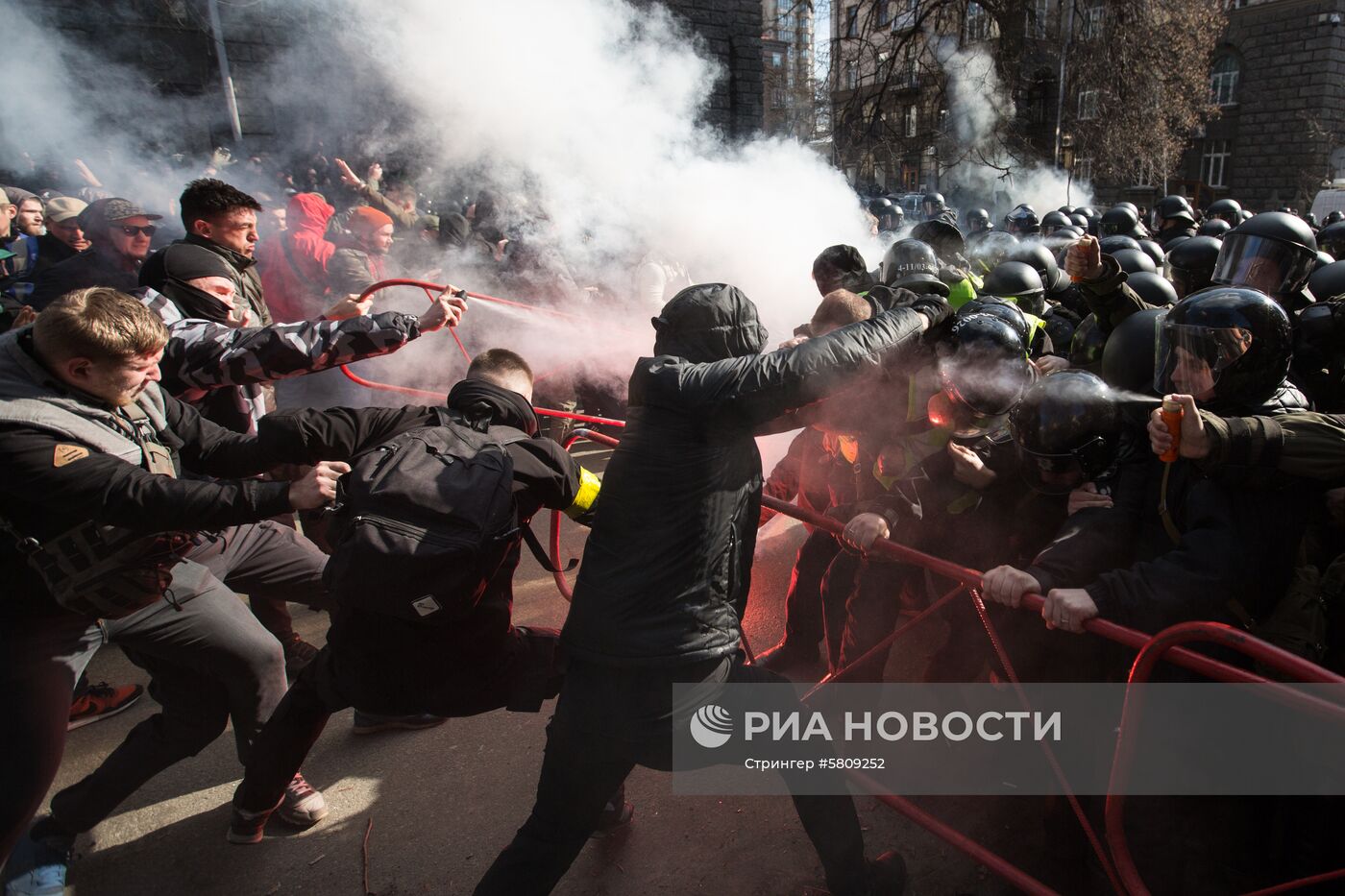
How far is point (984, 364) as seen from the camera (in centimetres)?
255

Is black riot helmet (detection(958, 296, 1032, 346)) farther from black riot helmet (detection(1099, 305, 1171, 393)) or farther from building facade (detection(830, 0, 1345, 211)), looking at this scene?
building facade (detection(830, 0, 1345, 211))

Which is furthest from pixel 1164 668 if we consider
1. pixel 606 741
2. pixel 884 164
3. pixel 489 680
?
pixel 884 164

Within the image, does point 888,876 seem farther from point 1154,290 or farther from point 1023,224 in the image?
point 1023,224

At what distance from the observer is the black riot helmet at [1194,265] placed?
4883mm

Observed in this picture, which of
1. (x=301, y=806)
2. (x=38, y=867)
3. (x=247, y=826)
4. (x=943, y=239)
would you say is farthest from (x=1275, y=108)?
(x=38, y=867)

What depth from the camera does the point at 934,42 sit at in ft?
61.8

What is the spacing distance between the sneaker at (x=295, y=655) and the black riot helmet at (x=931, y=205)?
39.7ft

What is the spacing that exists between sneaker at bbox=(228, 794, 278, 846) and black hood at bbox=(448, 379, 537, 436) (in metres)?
1.42

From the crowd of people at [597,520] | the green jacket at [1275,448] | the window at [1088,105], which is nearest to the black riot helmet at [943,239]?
the crowd of people at [597,520]

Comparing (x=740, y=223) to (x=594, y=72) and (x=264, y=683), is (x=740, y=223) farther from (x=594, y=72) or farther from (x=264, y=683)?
(x=264, y=683)

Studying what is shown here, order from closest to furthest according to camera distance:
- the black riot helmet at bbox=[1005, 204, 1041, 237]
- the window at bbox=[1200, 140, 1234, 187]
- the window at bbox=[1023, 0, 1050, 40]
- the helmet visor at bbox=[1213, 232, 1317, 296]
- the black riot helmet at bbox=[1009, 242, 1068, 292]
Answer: the helmet visor at bbox=[1213, 232, 1317, 296] < the black riot helmet at bbox=[1009, 242, 1068, 292] < the black riot helmet at bbox=[1005, 204, 1041, 237] < the window at bbox=[1023, 0, 1050, 40] < the window at bbox=[1200, 140, 1234, 187]

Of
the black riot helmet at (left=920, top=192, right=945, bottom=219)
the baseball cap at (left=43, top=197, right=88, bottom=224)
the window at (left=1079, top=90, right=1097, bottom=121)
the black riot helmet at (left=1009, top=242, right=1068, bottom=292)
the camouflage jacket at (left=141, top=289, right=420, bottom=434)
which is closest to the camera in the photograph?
the camouflage jacket at (left=141, top=289, right=420, bottom=434)

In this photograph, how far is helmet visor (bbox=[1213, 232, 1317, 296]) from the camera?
12.0 ft

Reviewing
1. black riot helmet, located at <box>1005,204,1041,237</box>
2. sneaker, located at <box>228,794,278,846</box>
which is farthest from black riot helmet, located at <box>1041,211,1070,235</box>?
sneaker, located at <box>228,794,278,846</box>
